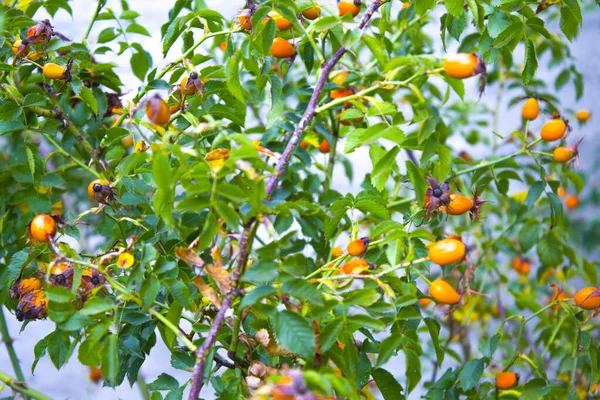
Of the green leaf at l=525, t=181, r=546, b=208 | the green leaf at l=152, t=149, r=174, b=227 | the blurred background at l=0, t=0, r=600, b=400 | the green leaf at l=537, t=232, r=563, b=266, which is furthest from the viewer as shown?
the blurred background at l=0, t=0, r=600, b=400

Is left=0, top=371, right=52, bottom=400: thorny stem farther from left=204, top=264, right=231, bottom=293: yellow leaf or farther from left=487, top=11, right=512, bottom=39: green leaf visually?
left=487, top=11, right=512, bottom=39: green leaf

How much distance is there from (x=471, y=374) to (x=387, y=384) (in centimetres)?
21

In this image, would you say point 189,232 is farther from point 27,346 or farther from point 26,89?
point 27,346

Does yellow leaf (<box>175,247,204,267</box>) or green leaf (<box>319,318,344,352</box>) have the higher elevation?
yellow leaf (<box>175,247,204,267</box>)

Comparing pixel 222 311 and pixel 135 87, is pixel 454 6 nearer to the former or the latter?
pixel 222 311

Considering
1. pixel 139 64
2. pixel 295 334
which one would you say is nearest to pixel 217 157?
pixel 295 334

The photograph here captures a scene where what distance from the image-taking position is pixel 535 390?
2.81 ft

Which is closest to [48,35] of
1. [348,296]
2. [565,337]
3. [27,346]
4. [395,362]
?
[348,296]

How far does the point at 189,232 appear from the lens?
89 cm

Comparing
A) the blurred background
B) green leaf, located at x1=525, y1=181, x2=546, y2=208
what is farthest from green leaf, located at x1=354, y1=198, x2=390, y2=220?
the blurred background

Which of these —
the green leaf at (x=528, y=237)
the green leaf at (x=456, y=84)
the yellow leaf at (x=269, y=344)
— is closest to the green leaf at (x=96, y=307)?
the yellow leaf at (x=269, y=344)

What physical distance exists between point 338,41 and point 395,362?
177cm

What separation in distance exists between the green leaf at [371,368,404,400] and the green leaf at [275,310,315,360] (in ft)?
0.55

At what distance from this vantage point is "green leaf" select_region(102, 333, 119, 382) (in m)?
0.57
